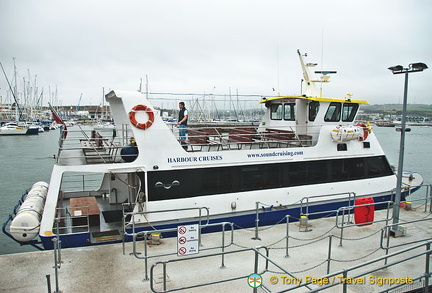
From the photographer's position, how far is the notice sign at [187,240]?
19.1ft

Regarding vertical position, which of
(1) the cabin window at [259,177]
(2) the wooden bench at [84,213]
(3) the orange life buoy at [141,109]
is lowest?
(2) the wooden bench at [84,213]

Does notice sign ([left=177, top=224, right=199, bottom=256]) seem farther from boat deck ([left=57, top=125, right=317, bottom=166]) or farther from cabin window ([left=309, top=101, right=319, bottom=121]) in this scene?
cabin window ([left=309, top=101, right=319, bottom=121])

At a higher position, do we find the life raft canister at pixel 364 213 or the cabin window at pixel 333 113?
the cabin window at pixel 333 113

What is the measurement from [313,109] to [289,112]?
1.03 meters

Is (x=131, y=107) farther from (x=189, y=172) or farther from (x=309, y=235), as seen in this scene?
(x=309, y=235)

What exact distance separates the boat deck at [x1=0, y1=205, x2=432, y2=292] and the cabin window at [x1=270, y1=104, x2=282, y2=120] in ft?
17.5

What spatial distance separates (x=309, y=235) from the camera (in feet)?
27.0

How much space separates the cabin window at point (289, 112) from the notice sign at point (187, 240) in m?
7.09

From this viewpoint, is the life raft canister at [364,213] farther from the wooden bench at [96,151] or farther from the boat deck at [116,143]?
the wooden bench at [96,151]

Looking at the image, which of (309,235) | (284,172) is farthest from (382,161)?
(309,235)

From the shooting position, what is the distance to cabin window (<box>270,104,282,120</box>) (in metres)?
12.3

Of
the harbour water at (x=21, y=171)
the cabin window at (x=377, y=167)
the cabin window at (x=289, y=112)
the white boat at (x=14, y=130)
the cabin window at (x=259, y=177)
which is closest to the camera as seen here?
the cabin window at (x=259, y=177)

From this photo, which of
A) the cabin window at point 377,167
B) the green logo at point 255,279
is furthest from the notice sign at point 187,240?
the cabin window at point 377,167

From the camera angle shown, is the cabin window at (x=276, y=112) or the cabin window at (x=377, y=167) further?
the cabin window at (x=276, y=112)
